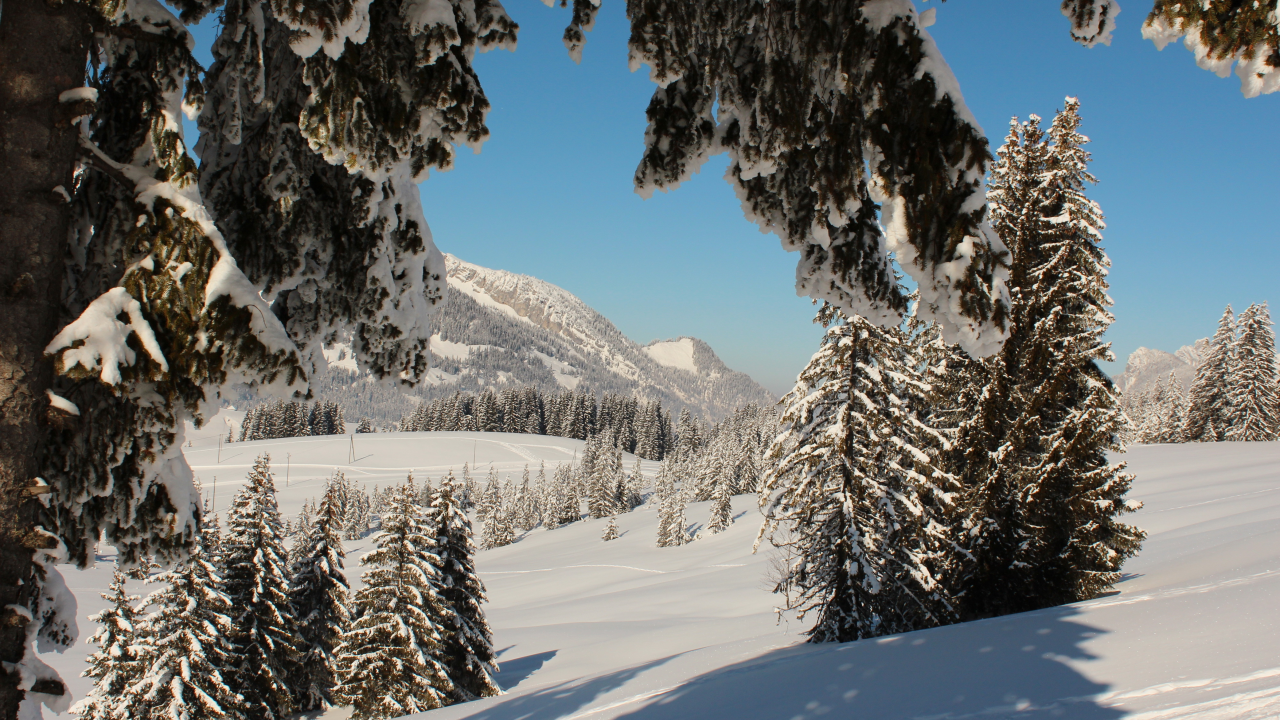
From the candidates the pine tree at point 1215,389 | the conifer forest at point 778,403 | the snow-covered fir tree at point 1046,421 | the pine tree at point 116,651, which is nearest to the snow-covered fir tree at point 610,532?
the conifer forest at point 778,403

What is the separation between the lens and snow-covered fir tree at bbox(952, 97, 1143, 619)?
11727 mm

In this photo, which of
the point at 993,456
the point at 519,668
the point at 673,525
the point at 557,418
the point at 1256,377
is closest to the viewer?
the point at 993,456

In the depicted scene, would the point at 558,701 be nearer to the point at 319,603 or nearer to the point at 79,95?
the point at 79,95

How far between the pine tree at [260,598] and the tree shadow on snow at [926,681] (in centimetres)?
1619

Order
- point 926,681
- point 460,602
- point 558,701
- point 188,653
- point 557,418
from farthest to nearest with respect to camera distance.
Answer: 1. point 557,418
2. point 460,602
3. point 188,653
4. point 558,701
5. point 926,681

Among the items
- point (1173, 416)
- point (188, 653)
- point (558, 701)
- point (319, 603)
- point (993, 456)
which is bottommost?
point (319, 603)

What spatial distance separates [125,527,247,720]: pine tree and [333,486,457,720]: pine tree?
2943 millimetres

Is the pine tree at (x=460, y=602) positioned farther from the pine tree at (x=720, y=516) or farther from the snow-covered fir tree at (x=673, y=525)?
the pine tree at (x=720, y=516)

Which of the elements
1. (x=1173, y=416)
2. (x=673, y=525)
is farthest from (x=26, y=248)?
(x=1173, y=416)

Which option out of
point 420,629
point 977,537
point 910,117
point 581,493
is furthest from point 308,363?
point 581,493

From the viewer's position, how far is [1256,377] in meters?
39.4

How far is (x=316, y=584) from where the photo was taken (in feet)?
75.1

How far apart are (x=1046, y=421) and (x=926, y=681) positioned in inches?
315

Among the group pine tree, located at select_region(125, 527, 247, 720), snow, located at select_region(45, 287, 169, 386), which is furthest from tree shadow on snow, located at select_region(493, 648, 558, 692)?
→ snow, located at select_region(45, 287, 169, 386)
